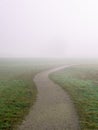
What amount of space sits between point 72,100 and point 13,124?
9.01m

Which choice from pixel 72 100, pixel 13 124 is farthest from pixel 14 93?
pixel 13 124

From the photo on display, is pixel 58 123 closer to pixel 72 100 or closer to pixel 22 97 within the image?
pixel 72 100

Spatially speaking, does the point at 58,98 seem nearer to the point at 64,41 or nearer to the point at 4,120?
the point at 4,120

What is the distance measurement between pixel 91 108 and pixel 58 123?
18.2 ft

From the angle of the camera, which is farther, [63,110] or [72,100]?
[72,100]

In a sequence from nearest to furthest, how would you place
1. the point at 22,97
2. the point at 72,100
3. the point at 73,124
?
1. the point at 73,124
2. the point at 72,100
3. the point at 22,97

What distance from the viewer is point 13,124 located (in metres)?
17.3

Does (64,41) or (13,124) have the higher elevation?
(64,41)

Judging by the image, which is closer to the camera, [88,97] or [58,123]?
[58,123]

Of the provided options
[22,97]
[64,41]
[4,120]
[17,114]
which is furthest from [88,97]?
[64,41]

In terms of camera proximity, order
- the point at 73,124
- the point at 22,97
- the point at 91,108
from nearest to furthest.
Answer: the point at 73,124 → the point at 91,108 → the point at 22,97

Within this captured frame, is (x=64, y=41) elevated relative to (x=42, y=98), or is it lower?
elevated

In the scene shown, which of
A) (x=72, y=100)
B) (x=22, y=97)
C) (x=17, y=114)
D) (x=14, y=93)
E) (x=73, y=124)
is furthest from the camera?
(x=14, y=93)

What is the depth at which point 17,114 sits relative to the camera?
19922 millimetres
